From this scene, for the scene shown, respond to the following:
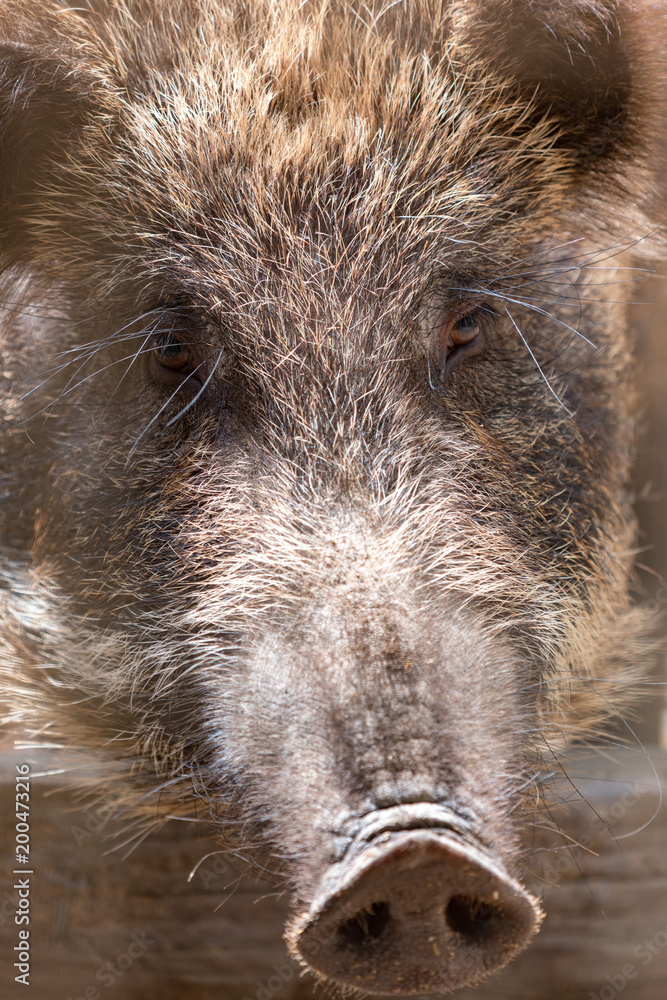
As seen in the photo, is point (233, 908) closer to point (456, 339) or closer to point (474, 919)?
point (474, 919)

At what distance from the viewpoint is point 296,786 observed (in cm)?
96

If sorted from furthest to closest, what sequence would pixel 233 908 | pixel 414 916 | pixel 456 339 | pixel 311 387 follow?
pixel 233 908
pixel 456 339
pixel 311 387
pixel 414 916

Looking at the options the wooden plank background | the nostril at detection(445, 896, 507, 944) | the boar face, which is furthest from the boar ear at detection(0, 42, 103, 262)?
the nostril at detection(445, 896, 507, 944)

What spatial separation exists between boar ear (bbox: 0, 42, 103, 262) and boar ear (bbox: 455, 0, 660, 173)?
1.75ft

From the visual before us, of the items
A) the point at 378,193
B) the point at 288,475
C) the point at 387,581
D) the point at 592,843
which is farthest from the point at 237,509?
the point at 592,843

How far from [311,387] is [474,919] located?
0.65 meters

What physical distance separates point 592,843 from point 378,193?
46.1 inches

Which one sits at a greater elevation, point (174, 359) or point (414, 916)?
point (174, 359)

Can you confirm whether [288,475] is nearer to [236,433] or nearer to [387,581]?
[236,433]

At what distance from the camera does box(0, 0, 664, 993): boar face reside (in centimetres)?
99

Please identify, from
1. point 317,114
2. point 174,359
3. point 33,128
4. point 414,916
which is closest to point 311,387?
point 174,359

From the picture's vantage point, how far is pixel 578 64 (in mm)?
1205

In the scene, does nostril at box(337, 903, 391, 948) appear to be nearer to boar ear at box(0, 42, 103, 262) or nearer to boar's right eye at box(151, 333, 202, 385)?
boar's right eye at box(151, 333, 202, 385)

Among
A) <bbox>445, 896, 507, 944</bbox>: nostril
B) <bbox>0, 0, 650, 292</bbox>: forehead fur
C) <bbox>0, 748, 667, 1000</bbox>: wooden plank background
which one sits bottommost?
<bbox>0, 748, 667, 1000</bbox>: wooden plank background
